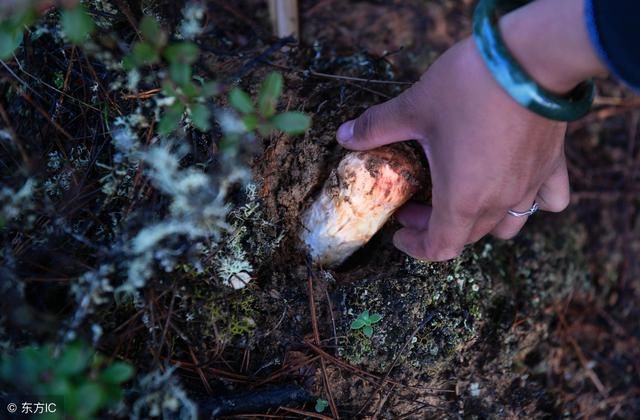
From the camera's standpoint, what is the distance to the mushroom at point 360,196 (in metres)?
1.97

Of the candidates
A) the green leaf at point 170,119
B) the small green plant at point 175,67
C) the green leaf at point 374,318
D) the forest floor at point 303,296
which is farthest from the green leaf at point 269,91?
the green leaf at point 374,318

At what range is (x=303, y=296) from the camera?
6.86 ft

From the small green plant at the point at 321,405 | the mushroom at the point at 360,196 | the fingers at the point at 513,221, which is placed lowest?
the small green plant at the point at 321,405

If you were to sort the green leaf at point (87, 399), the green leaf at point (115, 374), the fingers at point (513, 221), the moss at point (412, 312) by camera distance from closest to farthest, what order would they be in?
the green leaf at point (87, 399), the green leaf at point (115, 374), the fingers at point (513, 221), the moss at point (412, 312)

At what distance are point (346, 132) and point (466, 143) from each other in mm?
544

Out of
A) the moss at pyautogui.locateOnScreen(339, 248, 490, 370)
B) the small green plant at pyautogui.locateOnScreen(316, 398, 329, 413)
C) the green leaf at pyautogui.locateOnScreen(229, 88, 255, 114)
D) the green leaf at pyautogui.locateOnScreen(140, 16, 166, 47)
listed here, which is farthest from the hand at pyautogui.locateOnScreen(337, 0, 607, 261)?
the green leaf at pyautogui.locateOnScreen(140, 16, 166, 47)

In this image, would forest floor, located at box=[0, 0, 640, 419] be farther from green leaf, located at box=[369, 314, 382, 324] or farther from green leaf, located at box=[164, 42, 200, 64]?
green leaf, located at box=[164, 42, 200, 64]

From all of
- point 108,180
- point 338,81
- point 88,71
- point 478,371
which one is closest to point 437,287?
point 478,371

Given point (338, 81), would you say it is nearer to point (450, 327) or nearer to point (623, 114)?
point (450, 327)

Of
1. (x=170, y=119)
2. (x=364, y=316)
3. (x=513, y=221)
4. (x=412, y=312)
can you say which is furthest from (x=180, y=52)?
(x=513, y=221)

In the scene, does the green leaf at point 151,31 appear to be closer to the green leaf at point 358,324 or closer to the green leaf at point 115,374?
the green leaf at point 115,374

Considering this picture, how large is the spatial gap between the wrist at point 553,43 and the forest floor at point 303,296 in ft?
2.78

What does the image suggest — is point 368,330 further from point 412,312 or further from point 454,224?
point 454,224

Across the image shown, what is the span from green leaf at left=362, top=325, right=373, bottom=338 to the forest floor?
0.09 ft
